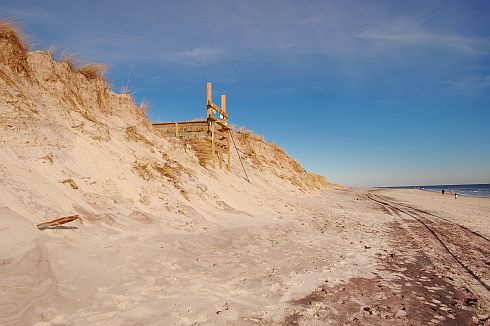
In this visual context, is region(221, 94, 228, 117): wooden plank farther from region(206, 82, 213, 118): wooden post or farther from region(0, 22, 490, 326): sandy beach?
region(0, 22, 490, 326): sandy beach

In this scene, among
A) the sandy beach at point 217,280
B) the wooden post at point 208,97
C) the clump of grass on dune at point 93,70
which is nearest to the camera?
the sandy beach at point 217,280

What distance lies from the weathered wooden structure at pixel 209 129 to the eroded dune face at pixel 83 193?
5.11 feet

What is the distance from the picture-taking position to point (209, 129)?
14625 millimetres

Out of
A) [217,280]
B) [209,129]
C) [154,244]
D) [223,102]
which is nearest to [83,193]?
[154,244]

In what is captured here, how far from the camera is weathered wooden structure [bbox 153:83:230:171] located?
14289mm

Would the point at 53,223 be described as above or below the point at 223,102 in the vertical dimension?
below

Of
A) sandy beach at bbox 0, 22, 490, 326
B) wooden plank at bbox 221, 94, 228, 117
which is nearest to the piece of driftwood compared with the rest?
sandy beach at bbox 0, 22, 490, 326

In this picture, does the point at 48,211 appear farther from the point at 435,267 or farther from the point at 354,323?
the point at 435,267

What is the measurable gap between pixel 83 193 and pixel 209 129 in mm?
8581

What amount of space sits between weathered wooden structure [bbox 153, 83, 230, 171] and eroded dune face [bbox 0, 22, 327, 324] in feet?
5.11

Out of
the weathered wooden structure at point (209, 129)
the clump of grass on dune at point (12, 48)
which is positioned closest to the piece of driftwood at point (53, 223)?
the clump of grass on dune at point (12, 48)

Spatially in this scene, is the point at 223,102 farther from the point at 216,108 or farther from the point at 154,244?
the point at 154,244

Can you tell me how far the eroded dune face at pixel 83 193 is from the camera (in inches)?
147

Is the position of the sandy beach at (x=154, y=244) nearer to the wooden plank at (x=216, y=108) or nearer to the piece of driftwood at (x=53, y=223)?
the piece of driftwood at (x=53, y=223)
